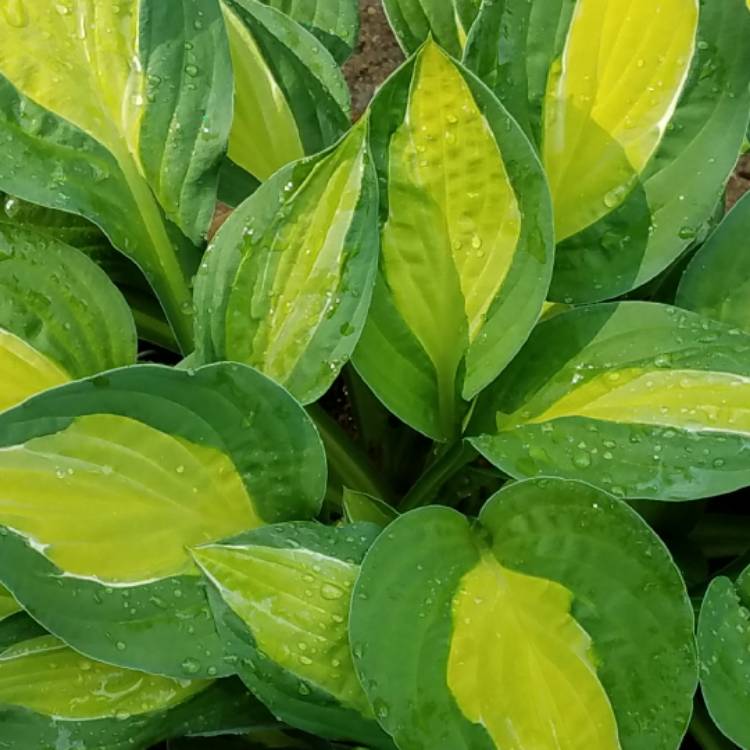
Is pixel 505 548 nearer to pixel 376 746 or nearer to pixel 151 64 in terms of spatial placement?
pixel 376 746

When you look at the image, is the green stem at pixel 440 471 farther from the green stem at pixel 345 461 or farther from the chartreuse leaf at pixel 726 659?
the chartreuse leaf at pixel 726 659

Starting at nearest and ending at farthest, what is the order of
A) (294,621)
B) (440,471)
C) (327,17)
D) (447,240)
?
(294,621) → (447,240) → (440,471) → (327,17)

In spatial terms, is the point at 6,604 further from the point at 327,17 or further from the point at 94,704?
the point at 327,17

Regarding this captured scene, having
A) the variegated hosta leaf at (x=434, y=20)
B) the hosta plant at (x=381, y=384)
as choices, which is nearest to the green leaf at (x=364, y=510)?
the hosta plant at (x=381, y=384)

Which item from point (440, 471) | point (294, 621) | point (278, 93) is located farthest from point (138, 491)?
point (278, 93)

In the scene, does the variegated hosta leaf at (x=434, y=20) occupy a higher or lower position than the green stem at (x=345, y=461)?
higher

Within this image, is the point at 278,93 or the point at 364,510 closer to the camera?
the point at 364,510
